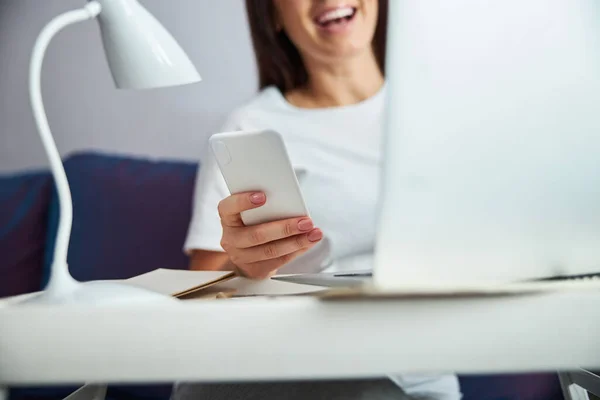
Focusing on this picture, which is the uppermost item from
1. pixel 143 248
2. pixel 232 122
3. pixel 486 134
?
pixel 232 122

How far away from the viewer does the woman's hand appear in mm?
637

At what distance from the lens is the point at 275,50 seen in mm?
1315

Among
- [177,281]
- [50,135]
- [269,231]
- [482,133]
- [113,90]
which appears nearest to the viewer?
[482,133]

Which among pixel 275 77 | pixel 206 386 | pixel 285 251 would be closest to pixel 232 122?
pixel 275 77

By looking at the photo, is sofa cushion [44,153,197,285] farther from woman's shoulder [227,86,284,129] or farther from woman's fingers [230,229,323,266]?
woman's fingers [230,229,323,266]

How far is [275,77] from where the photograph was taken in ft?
4.34

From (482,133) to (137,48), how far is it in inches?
11.2

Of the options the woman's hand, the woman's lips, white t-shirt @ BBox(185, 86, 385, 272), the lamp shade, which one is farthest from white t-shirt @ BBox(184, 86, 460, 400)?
the lamp shade

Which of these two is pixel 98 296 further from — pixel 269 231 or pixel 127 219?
pixel 127 219

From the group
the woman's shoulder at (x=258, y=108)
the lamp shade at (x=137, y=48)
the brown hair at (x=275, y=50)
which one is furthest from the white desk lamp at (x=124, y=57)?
the brown hair at (x=275, y=50)

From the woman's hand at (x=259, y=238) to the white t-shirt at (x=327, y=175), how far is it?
274mm

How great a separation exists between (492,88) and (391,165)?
0.07 meters

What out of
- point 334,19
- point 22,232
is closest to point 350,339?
point 334,19

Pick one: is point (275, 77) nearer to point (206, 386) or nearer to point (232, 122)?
point (232, 122)
